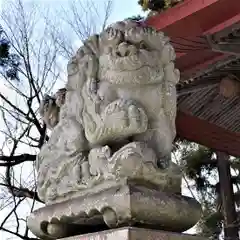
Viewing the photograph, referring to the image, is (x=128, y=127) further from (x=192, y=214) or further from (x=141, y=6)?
(x=141, y=6)

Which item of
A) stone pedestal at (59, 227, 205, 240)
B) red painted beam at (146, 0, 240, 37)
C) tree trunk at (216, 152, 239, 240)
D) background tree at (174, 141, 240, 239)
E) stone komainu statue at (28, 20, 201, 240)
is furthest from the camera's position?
background tree at (174, 141, 240, 239)

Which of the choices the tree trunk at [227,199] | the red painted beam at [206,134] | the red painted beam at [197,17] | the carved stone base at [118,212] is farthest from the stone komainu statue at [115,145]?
the tree trunk at [227,199]

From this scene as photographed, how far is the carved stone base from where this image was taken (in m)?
1.27

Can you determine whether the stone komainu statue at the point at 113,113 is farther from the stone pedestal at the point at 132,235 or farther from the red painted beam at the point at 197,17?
the red painted beam at the point at 197,17

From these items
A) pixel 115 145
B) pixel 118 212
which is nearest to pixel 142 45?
pixel 115 145

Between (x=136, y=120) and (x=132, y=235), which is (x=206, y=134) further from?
(x=132, y=235)

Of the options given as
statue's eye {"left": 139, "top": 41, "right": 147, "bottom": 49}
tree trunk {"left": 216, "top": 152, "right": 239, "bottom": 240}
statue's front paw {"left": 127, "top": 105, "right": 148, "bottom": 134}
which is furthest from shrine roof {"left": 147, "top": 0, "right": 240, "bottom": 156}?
tree trunk {"left": 216, "top": 152, "right": 239, "bottom": 240}

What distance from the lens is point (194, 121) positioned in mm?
4133

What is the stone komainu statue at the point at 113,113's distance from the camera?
1.36 metres

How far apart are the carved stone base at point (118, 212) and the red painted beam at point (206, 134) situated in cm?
267

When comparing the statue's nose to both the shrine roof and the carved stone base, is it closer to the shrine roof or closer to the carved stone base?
the carved stone base

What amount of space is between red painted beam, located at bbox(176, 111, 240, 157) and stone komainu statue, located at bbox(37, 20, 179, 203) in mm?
2558

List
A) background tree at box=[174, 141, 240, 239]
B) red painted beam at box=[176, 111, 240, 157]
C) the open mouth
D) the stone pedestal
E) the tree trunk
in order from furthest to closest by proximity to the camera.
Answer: background tree at box=[174, 141, 240, 239] → the tree trunk → red painted beam at box=[176, 111, 240, 157] → the open mouth → the stone pedestal

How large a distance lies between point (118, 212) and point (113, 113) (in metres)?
0.28
